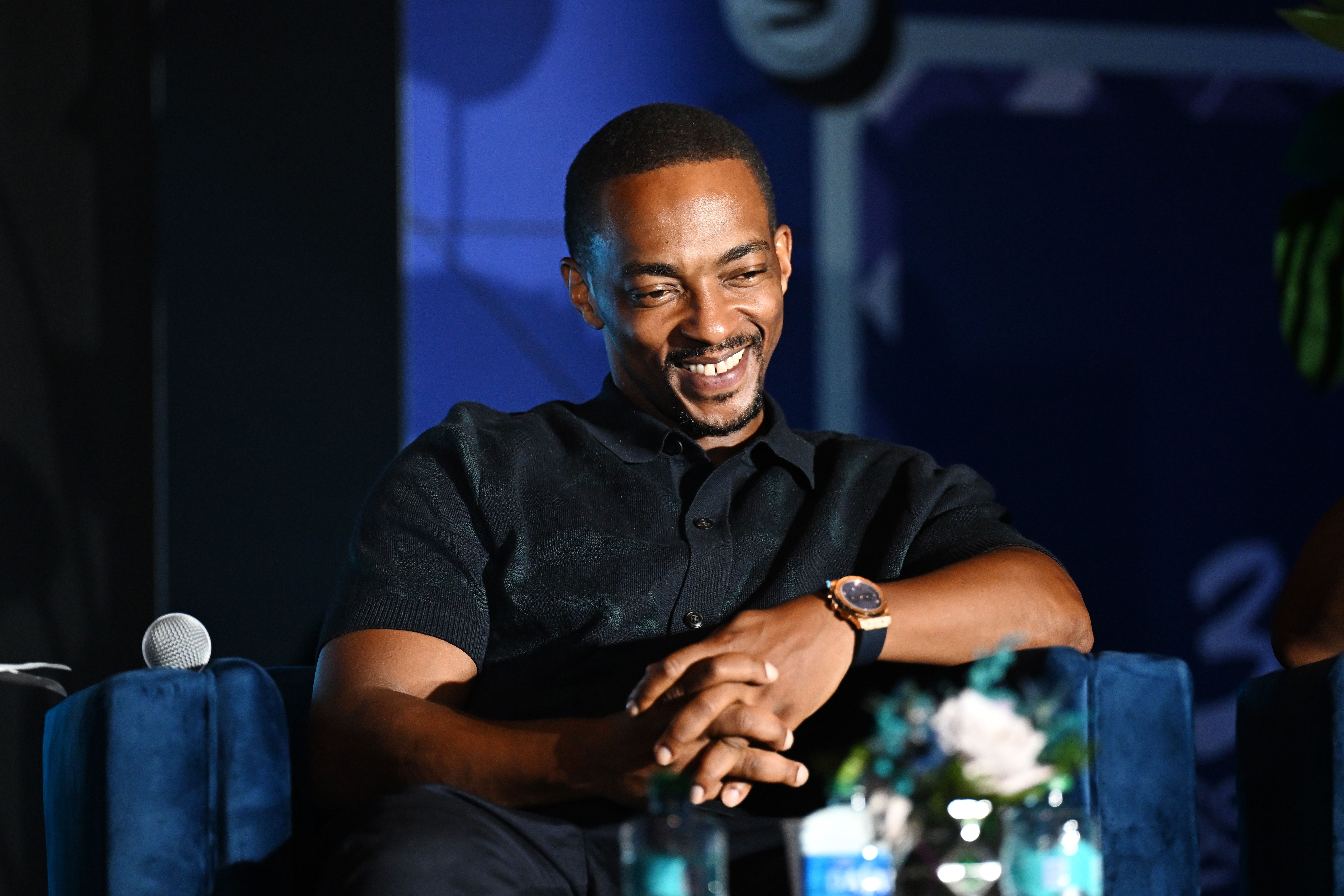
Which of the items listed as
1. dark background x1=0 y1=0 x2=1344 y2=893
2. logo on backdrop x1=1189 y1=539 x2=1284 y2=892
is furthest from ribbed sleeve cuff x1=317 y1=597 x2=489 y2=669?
logo on backdrop x1=1189 y1=539 x2=1284 y2=892

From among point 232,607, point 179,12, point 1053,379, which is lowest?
point 232,607

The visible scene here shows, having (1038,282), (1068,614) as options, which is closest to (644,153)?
(1068,614)

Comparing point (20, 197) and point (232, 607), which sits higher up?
point (20, 197)

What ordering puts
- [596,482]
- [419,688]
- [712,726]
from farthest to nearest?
1. [596,482]
2. [419,688]
3. [712,726]

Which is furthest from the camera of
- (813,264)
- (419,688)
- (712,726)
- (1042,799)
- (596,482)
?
(813,264)

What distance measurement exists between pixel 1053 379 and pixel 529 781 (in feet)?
6.82

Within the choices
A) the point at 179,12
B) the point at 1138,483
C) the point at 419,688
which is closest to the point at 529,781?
the point at 419,688

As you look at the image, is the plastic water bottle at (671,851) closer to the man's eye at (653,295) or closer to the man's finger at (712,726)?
the man's finger at (712,726)

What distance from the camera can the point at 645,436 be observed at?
5.57 feet

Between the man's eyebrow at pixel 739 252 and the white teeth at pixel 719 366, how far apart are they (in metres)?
0.11

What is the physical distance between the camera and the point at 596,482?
1.67 m

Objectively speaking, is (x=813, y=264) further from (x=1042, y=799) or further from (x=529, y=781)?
(x=1042, y=799)

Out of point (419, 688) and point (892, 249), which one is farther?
point (892, 249)

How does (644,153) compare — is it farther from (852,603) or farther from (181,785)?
(181,785)
